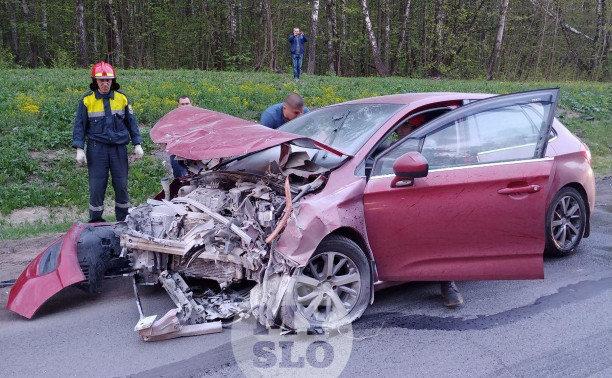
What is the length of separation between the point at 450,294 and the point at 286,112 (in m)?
2.88

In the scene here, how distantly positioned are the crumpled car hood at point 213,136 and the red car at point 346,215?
17mm

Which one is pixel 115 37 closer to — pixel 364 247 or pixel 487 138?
pixel 487 138

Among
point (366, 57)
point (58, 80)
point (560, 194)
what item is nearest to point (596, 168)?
point (560, 194)

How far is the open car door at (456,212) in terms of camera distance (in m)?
4.05

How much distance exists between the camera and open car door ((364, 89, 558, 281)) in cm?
405

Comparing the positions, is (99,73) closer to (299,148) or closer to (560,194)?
(299,148)

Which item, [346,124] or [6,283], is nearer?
[346,124]

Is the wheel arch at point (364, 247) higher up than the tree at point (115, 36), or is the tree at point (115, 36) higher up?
the tree at point (115, 36)

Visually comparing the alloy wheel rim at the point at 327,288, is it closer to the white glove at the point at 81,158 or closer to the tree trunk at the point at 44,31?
the white glove at the point at 81,158

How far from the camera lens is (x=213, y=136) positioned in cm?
437

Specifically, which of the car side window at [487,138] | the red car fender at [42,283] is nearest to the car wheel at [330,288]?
the car side window at [487,138]

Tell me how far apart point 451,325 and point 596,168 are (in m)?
→ 9.04

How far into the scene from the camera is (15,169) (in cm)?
818

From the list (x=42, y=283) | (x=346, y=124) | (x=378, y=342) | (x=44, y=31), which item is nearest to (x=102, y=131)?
(x=42, y=283)
